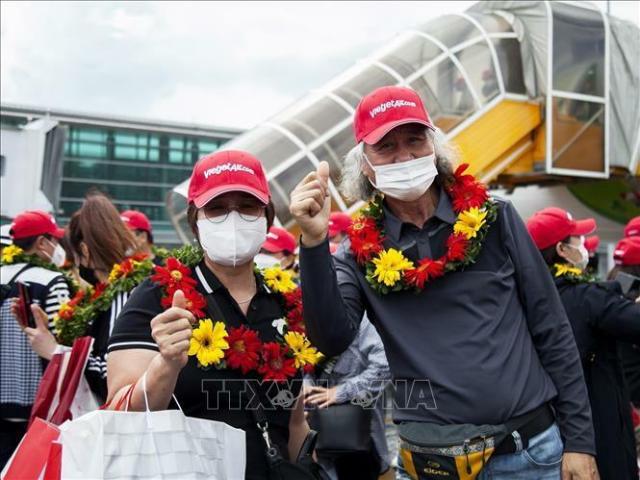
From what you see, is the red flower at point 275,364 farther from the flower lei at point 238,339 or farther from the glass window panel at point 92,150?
the glass window panel at point 92,150

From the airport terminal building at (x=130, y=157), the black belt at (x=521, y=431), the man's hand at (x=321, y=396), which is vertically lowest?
the man's hand at (x=321, y=396)

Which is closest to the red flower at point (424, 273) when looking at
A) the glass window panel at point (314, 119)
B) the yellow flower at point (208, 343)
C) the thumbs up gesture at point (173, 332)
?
the yellow flower at point (208, 343)

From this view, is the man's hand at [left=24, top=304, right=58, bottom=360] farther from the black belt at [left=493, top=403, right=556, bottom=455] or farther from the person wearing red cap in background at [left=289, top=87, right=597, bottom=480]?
the black belt at [left=493, top=403, right=556, bottom=455]

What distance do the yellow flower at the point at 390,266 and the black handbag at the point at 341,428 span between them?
1.35 m

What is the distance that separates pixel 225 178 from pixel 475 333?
0.92m

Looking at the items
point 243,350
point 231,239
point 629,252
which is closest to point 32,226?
point 231,239

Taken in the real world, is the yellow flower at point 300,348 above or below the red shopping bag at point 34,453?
above

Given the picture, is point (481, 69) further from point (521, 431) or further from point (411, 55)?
point (521, 431)

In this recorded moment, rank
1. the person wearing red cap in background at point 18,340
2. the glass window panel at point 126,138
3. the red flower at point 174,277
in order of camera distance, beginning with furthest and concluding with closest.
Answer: the glass window panel at point 126,138 < the person wearing red cap in background at point 18,340 < the red flower at point 174,277

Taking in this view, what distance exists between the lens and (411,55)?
10.8 m

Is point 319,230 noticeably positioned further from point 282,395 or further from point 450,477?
point 450,477

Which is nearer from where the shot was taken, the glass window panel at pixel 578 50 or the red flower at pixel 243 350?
the red flower at pixel 243 350

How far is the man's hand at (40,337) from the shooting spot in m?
3.34

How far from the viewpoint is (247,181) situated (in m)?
2.26
